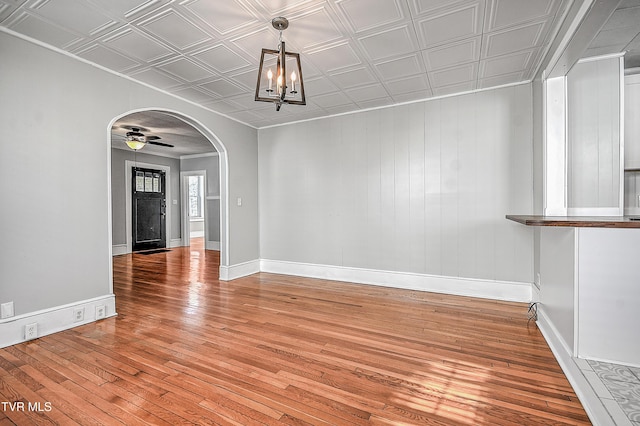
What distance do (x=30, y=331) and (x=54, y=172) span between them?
4.70 feet

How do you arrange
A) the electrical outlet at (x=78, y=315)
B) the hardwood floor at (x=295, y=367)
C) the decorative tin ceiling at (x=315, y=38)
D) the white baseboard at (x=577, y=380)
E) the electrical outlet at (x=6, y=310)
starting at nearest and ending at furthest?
the white baseboard at (x=577, y=380), the hardwood floor at (x=295, y=367), the decorative tin ceiling at (x=315, y=38), the electrical outlet at (x=6, y=310), the electrical outlet at (x=78, y=315)

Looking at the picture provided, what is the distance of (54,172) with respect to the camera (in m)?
2.83

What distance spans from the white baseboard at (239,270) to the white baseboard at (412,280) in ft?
0.57

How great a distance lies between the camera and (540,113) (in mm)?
3199

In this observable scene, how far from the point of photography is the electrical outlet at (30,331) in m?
2.60

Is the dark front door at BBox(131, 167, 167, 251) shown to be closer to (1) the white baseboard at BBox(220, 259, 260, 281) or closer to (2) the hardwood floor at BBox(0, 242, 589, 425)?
(1) the white baseboard at BBox(220, 259, 260, 281)

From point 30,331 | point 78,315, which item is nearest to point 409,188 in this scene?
point 78,315

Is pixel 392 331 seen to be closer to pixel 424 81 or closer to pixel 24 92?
pixel 424 81

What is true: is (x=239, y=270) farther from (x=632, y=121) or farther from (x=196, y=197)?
(x=196, y=197)

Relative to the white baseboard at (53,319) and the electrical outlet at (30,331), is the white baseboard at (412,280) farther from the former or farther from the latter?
the electrical outlet at (30,331)

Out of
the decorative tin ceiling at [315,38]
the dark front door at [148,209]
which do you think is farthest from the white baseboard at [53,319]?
the dark front door at [148,209]

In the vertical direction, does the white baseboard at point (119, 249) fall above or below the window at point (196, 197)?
below

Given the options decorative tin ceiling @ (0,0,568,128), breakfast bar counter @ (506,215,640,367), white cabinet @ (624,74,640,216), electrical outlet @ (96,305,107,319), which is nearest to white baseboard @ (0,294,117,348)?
electrical outlet @ (96,305,107,319)

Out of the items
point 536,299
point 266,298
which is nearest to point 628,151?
point 536,299
